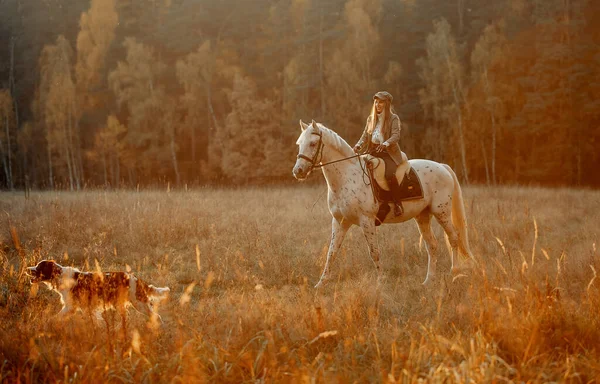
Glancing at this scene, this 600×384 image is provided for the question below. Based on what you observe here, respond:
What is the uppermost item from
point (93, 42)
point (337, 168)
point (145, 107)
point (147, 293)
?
point (93, 42)

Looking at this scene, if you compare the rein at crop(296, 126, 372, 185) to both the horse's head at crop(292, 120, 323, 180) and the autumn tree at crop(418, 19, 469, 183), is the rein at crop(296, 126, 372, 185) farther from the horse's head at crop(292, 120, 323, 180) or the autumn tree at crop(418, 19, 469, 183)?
the autumn tree at crop(418, 19, 469, 183)

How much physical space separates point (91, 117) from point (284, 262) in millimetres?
29054

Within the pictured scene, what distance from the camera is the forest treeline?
25.9 meters

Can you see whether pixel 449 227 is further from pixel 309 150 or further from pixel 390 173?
pixel 309 150

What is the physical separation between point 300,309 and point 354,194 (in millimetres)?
2481

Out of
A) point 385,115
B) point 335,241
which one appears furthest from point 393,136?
point 335,241

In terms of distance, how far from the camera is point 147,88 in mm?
28812

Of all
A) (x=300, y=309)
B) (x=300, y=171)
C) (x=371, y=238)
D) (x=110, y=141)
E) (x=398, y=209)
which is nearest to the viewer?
(x=300, y=309)

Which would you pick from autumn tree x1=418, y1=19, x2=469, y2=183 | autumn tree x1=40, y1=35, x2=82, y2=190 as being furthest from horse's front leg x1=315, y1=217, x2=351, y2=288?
autumn tree x1=40, y1=35, x2=82, y2=190

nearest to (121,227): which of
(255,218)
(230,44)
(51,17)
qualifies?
(255,218)

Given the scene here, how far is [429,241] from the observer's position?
23.0 ft

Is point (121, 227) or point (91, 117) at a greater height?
point (91, 117)

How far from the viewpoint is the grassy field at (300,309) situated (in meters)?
3.11

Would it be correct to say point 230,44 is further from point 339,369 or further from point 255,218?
point 339,369
